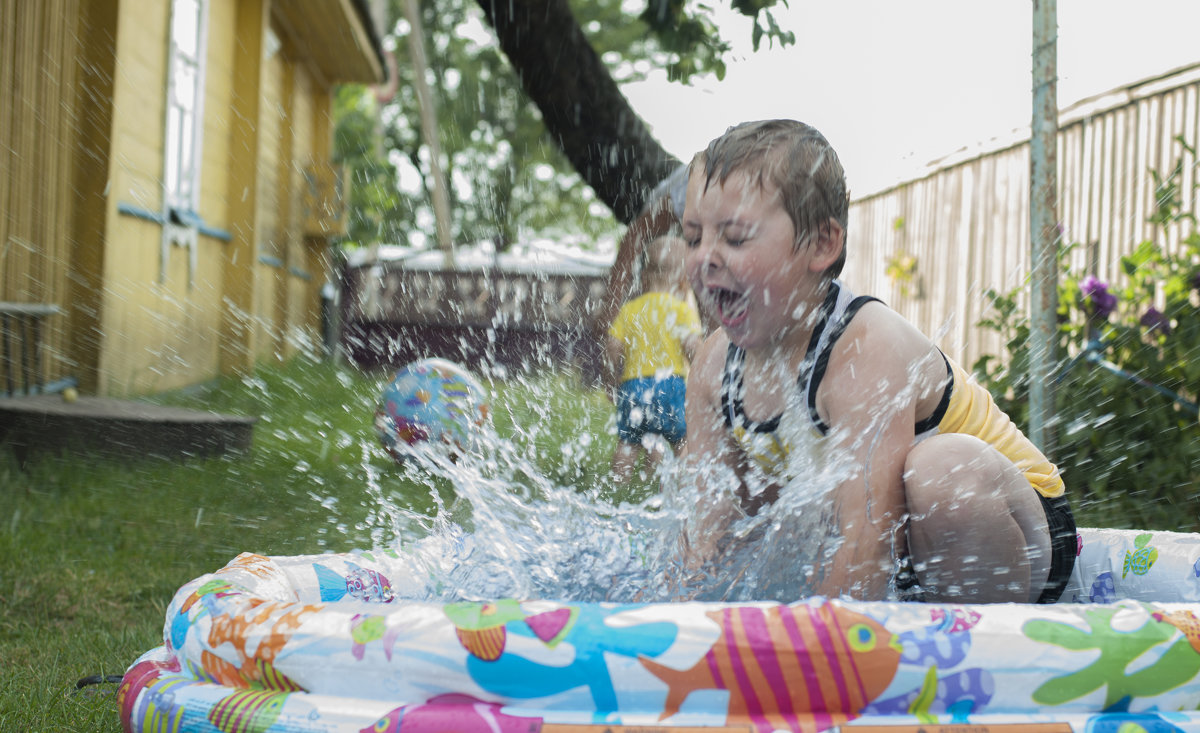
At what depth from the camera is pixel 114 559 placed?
9.88 ft

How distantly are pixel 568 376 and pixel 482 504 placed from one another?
12.6 feet

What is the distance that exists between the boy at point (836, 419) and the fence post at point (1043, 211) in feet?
1.97

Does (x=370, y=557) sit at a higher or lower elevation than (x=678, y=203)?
lower

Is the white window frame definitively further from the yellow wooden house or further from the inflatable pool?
the inflatable pool

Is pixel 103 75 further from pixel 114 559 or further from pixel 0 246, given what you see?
pixel 114 559

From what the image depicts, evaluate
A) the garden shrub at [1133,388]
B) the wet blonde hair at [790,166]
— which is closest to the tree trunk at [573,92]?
the garden shrub at [1133,388]

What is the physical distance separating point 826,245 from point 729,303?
0.23 m

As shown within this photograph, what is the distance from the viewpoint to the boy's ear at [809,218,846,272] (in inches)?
72.8

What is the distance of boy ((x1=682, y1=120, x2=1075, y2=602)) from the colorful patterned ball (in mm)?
2484

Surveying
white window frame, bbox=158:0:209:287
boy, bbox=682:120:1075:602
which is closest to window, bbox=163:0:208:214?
white window frame, bbox=158:0:209:287

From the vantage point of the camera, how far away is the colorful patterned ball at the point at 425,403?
175 inches

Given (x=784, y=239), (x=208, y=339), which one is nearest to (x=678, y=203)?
(x=784, y=239)

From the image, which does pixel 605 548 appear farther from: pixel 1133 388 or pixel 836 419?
pixel 1133 388

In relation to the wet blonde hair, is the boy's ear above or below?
below
